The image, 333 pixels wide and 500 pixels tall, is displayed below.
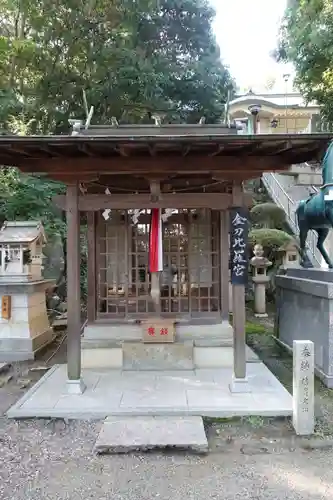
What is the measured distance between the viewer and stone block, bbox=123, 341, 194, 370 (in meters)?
7.48

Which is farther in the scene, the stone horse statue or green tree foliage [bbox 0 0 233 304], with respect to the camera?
green tree foliage [bbox 0 0 233 304]

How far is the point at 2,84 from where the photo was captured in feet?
48.2

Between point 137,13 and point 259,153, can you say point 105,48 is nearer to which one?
point 137,13

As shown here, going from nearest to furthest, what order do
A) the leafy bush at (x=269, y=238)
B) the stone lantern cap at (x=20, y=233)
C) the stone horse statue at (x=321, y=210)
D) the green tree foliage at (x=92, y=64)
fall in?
the stone horse statue at (x=321, y=210)
the stone lantern cap at (x=20, y=233)
the leafy bush at (x=269, y=238)
the green tree foliage at (x=92, y=64)

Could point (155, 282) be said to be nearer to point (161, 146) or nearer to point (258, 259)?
point (161, 146)

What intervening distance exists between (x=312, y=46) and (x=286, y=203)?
268 inches

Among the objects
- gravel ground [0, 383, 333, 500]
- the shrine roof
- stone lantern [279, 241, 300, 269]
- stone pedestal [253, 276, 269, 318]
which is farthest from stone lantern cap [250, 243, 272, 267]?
gravel ground [0, 383, 333, 500]

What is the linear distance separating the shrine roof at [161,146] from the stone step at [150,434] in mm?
3637

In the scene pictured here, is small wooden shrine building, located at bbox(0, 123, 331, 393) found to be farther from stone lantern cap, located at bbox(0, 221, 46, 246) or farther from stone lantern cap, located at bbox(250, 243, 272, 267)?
stone lantern cap, located at bbox(250, 243, 272, 267)

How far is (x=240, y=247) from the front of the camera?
20.3 ft

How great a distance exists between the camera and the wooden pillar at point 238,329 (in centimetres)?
621

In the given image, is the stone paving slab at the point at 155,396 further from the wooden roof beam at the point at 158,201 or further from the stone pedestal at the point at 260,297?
the stone pedestal at the point at 260,297

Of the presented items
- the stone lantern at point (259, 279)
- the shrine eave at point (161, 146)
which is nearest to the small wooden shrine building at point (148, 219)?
the shrine eave at point (161, 146)

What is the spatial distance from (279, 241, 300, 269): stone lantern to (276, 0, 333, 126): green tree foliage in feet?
16.9
